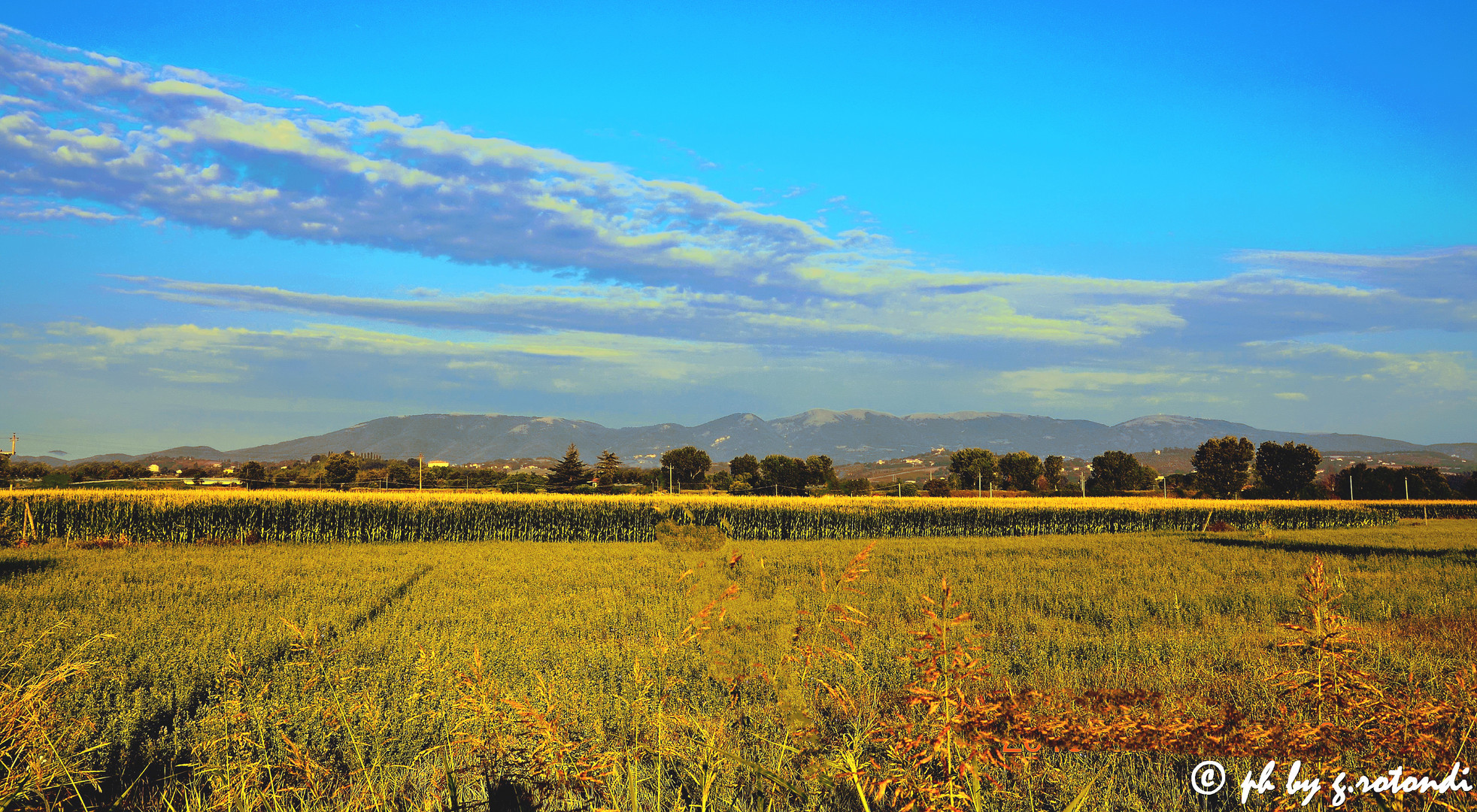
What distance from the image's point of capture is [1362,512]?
37875 millimetres

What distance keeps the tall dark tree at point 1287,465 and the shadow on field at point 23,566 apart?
95.1 metres

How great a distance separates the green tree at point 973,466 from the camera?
7869cm

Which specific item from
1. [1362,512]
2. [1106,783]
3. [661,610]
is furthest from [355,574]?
[1362,512]

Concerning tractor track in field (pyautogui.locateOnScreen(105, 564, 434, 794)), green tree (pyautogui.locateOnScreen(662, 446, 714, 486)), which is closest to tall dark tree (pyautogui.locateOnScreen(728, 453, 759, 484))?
green tree (pyautogui.locateOnScreen(662, 446, 714, 486))

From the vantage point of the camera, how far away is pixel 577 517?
90.5ft

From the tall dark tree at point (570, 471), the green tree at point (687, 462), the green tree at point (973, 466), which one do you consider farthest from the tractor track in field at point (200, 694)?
the green tree at point (973, 466)

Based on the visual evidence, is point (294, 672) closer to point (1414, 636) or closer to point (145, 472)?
point (1414, 636)

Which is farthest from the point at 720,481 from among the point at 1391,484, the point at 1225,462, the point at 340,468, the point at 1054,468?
the point at 1391,484

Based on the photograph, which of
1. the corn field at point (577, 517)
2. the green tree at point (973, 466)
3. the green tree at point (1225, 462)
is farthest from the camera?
the green tree at point (1225, 462)

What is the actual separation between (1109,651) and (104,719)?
826cm

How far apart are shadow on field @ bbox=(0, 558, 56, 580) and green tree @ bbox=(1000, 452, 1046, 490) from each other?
8362 cm

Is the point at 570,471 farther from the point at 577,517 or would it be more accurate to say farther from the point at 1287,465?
the point at 1287,465

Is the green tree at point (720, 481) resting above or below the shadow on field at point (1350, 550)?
below

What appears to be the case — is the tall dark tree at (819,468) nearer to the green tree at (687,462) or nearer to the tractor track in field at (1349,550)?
the green tree at (687,462)
